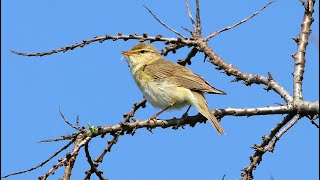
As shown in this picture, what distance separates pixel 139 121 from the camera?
15.6 feet

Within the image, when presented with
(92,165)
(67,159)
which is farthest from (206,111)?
(67,159)

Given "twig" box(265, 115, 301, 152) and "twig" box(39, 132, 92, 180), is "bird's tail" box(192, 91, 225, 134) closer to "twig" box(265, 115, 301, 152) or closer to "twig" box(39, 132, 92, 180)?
"twig" box(265, 115, 301, 152)

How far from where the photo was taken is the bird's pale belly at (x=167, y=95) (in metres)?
6.44

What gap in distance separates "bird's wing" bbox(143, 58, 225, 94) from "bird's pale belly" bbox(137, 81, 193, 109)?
7cm

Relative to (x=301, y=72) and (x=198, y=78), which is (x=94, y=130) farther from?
(x=198, y=78)

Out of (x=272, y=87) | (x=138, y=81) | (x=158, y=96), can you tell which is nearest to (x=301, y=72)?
(x=272, y=87)

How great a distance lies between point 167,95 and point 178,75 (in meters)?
0.28

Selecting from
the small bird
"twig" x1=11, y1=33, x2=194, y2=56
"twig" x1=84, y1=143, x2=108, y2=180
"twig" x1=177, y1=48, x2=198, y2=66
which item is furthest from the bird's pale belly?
"twig" x1=84, y1=143, x2=108, y2=180

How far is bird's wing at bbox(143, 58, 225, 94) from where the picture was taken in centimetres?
628

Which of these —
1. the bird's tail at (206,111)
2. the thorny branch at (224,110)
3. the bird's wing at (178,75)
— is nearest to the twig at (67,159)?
the thorny branch at (224,110)

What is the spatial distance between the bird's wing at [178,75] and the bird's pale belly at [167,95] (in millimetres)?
71

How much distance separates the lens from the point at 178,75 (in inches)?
262

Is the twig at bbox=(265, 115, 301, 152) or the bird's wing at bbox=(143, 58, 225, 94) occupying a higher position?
the bird's wing at bbox=(143, 58, 225, 94)

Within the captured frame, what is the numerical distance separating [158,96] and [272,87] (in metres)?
1.78
